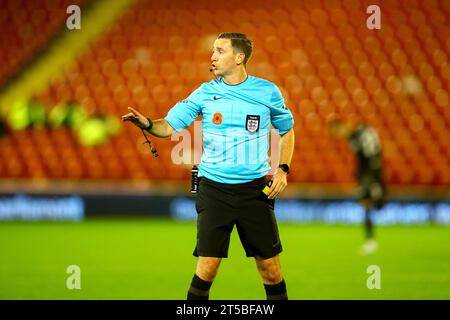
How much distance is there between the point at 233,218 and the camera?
5.48 metres

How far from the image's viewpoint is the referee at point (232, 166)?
5461 mm

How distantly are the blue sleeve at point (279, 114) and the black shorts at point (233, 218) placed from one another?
1.29ft

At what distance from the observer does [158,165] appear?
1644 cm

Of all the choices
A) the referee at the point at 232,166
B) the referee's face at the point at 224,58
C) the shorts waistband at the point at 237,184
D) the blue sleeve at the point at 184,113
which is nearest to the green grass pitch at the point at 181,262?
the referee at the point at 232,166

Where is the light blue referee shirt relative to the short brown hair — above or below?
below

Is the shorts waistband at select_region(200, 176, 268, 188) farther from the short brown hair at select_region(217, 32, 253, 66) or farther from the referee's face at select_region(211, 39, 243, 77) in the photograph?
the short brown hair at select_region(217, 32, 253, 66)

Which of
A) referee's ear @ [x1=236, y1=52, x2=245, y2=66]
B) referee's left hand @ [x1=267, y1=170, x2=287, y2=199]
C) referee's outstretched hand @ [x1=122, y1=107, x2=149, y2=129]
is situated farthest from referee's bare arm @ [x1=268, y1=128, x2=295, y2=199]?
referee's outstretched hand @ [x1=122, y1=107, x2=149, y2=129]

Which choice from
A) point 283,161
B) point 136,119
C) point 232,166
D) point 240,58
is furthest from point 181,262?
point 136,119

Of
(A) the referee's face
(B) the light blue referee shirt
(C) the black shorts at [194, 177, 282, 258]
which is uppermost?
(A) the referee's face

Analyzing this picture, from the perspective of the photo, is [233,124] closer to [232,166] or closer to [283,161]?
[232,166]

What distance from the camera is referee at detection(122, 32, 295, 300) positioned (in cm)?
546

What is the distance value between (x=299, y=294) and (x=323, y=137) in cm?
882

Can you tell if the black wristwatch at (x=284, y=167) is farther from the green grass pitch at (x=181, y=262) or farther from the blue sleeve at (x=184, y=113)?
the green grass pitch at (x=181, y=262)
